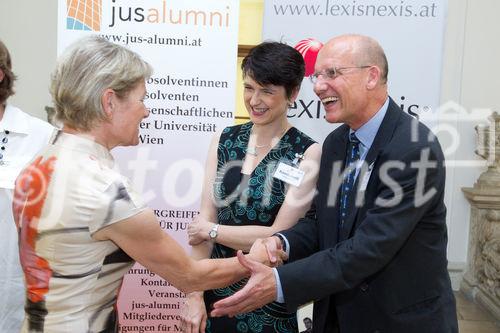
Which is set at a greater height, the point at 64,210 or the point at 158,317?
the point at 64,210

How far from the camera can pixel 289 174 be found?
6.44ft

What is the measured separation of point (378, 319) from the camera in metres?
1.59

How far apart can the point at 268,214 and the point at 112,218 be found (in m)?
0.81

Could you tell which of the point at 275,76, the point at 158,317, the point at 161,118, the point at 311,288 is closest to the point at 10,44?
the point at 161,118

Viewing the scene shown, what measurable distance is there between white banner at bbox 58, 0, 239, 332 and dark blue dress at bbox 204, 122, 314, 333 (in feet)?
2.74

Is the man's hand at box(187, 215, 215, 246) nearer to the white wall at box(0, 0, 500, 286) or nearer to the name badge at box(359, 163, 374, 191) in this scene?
the name badge at box(359, 163, 374, 191)

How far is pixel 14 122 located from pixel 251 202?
110cm

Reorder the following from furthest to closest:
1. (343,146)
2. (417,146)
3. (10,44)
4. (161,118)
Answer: (10,44), (161,118), (343,146), (417,146)

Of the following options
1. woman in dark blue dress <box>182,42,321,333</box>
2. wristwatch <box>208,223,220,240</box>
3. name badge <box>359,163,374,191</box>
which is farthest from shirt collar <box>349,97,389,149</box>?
wristwatch <box>208,223,220,240</box>

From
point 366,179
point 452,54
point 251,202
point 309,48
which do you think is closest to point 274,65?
point 251,202

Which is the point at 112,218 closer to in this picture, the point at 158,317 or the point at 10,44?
the point at 158,317

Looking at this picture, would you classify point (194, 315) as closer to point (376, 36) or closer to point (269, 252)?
point (269, 252)

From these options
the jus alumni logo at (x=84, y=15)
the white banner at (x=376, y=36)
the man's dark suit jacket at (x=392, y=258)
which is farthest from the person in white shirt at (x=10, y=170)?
the white banner at (x=376, y=36)

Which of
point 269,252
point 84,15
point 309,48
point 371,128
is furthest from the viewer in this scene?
point 309,48
